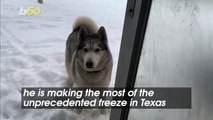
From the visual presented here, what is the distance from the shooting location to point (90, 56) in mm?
1191

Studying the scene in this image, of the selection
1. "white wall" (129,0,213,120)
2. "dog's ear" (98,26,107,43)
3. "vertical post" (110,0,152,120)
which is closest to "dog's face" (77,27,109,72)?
"dog's ear" (98,26,107,43)

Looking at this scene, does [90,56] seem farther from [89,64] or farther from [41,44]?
[41,44]

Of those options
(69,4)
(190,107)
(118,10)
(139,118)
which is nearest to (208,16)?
(190,107)

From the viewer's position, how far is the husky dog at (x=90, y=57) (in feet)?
3.96

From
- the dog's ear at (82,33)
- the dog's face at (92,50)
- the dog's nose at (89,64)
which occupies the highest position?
the dog's ear at (82,33)

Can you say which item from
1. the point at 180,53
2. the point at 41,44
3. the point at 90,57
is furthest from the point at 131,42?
the point at 41,44

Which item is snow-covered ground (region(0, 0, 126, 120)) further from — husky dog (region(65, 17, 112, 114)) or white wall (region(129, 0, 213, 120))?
white wall (region(129, 0, 213, 120))

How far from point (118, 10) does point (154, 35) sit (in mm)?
1833

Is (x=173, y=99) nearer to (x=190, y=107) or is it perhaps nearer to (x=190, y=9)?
(x=190, y=107)

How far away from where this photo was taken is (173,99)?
59 cm

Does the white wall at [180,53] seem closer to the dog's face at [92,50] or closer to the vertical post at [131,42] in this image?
the vertical post at [131,42]

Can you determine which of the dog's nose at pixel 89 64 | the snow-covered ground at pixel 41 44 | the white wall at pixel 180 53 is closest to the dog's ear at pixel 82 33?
the dog's nose at pixel 89 64

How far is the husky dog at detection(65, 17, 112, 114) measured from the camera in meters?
1.21

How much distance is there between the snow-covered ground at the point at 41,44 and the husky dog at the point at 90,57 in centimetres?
15
